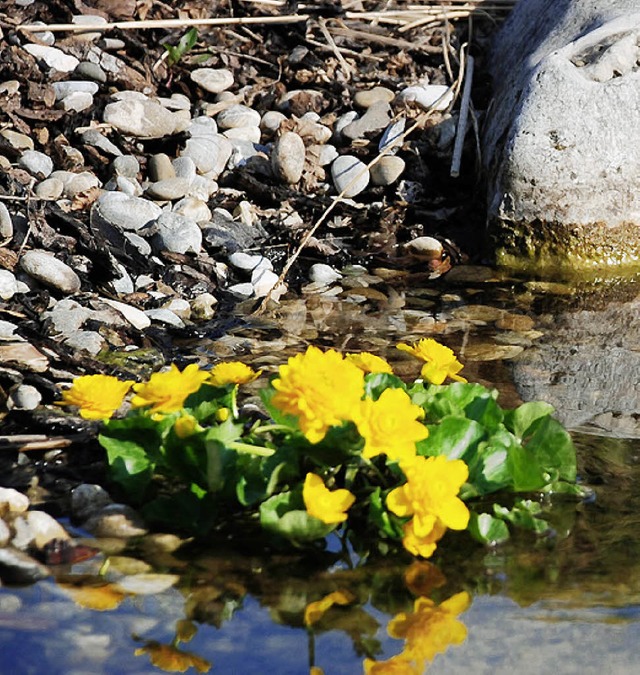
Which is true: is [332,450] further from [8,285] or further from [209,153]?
[209,153]

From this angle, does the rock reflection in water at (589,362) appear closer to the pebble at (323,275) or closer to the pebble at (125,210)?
the pebble at (323,275)

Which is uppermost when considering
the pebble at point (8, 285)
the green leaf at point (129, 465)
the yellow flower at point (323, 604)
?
the yellow flower at point (323, 604)

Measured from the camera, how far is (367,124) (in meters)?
6.27

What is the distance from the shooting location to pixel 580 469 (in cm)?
300

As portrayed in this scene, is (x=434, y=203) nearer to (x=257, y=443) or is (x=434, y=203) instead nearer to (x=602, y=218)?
(x=602, y=218)

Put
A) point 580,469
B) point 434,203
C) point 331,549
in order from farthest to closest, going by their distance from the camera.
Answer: point 434,203 → point 580,469 → point 331,549

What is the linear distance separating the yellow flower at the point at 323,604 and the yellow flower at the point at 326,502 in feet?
0.54

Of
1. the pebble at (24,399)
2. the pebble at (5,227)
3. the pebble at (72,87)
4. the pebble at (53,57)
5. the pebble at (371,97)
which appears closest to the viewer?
the pebble at (24,399)

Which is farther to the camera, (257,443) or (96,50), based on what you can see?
(96,50)

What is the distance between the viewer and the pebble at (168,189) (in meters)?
5.41

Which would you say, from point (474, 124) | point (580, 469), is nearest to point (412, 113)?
point (474, 124)

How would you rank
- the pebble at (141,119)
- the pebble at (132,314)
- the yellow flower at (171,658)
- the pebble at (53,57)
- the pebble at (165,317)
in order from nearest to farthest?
the yellow flower at (171,658), the pebble at (132,314), the pebble at (165,317), the pebble at (141,119), the pebble at (53,57)

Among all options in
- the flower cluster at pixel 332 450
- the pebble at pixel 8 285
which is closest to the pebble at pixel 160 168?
the pebble at pixel 8 285

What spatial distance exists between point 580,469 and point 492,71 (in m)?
4.35
